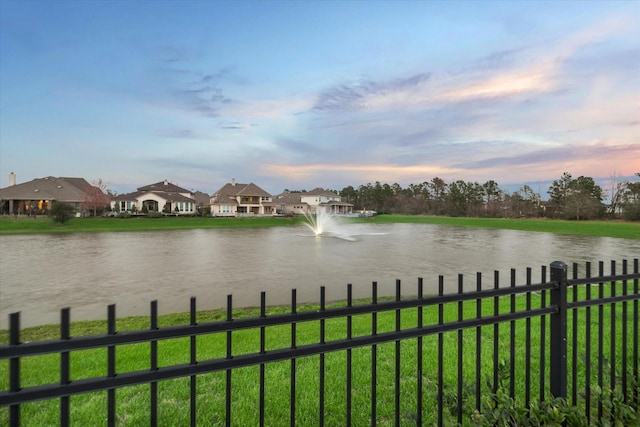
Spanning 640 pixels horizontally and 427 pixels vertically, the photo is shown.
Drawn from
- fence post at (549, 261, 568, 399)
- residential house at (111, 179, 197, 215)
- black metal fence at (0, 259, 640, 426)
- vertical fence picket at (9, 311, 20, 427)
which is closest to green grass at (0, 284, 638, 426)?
black metal fence at (0, 259, 640, 426)

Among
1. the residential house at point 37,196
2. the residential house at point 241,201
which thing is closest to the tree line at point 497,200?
the residential house at point 241,201

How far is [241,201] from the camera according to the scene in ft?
243

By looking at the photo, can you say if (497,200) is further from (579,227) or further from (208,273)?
(208,273)

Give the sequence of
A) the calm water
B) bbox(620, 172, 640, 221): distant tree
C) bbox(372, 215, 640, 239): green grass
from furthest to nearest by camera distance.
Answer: bbox(620, 172, 640, 221): distant tree
bbox(372, 215, 640, 239): green grass
the calm water

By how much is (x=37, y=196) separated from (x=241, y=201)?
110ft

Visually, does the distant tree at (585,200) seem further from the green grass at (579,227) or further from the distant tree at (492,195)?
the distant tree at (492,195)

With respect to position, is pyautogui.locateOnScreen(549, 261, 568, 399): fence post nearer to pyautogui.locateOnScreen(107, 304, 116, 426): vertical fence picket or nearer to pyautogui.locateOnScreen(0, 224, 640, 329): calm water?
pyautogui.locateOnScreen(107, 304, 116, 426): vertical fence picket

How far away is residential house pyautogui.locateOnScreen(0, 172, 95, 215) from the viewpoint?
50031 millimetres

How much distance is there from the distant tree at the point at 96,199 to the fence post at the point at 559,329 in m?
63.0

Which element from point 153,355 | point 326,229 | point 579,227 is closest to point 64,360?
point 153,355

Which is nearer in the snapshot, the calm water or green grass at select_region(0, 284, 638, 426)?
green grass at select_region(0, 284, 638, 426)

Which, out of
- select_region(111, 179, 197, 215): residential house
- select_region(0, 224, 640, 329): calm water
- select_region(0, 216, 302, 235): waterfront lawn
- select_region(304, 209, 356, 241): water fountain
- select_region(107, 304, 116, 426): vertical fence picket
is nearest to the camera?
select_region(107, 304, 116, 426): vertical fence picket

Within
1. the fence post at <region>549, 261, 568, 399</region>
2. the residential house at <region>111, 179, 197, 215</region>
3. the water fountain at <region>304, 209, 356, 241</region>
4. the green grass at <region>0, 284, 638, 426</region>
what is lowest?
the water fountain at <region>304, 209, 356, 241</region>

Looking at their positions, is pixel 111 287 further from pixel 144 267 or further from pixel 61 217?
pixel 61 217
